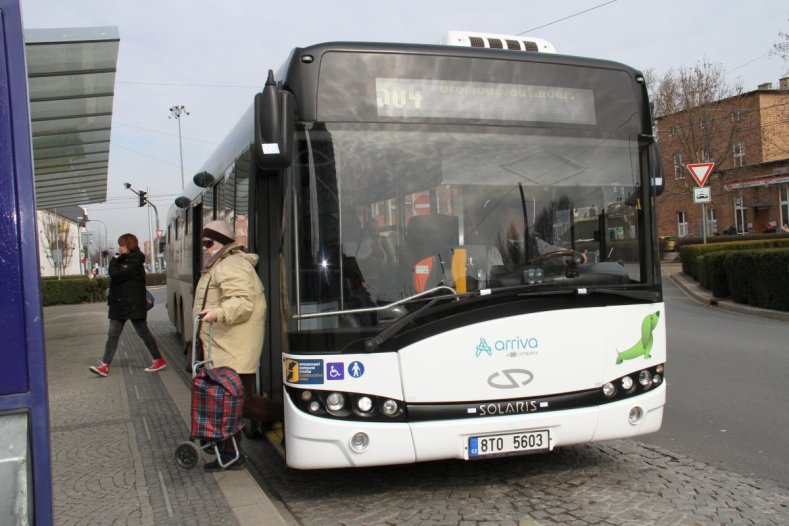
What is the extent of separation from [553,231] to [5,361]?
357 cm

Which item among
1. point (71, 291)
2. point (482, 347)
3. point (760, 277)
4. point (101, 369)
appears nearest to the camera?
point (482, 347)

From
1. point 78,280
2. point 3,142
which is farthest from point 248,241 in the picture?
point 78,280

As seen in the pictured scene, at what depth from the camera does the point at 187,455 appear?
5.32m

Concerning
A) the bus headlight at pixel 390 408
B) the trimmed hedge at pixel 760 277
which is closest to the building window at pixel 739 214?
the trimmed hedge at pixel 760 277

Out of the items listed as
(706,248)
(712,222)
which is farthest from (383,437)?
(712,222)

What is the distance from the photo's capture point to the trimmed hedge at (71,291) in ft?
106

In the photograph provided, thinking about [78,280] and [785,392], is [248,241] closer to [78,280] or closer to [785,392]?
[785,392]

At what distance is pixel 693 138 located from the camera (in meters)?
40.6

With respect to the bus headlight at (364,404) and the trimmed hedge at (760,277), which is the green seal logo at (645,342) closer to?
the bus headlight at (364,404)

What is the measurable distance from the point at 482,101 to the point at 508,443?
7.42ft

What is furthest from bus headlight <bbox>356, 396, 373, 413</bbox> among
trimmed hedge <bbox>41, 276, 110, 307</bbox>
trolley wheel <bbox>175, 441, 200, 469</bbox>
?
trimmed hedge <bbox>41, 276, 110, 307</bbox>

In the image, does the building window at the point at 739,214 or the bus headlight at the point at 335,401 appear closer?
the bus headlight at the point at 335,401

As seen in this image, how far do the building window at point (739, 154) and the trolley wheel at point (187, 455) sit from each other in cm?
4351

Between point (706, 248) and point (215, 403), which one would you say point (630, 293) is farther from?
point (706, 248)
